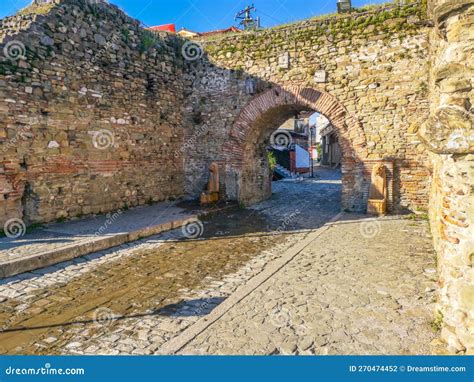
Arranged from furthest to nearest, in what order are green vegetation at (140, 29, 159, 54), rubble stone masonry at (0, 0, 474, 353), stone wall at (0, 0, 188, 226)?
green vegetation at (140, 29, 159, 54) < rubble stone masonry at (0, 0, 474, 353) < stone wall at (0, 0, 188, 226)

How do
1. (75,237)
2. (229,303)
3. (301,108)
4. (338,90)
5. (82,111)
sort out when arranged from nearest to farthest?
(229,303)
(75,237)
(82,111)
(338,90)
(301,108)

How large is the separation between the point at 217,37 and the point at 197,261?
25.2ft

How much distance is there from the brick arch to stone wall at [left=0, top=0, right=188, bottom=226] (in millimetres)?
1995

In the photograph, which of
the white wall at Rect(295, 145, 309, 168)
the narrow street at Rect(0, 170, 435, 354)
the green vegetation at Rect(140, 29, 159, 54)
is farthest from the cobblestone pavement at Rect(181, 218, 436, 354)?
the white wall at Rect(295, 145, 309, 168)

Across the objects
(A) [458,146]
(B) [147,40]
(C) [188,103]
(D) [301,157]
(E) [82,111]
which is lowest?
(D) [301,157]

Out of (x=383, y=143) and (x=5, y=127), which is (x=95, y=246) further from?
(x=383, y=143)

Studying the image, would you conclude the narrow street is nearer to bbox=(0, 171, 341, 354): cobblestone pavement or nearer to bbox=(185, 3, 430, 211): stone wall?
bbox=(0, 171, 341, 354): cobblestone pavement

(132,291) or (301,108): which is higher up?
(301,108)

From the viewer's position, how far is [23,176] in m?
6.35

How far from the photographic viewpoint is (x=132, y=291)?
159 inches

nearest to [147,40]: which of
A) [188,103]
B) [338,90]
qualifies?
[188,103]

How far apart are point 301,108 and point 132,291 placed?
24.3ft

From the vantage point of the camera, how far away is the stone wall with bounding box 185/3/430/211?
7.77 metres

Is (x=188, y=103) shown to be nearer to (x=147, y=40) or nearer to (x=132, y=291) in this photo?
(x=147, y=40)
